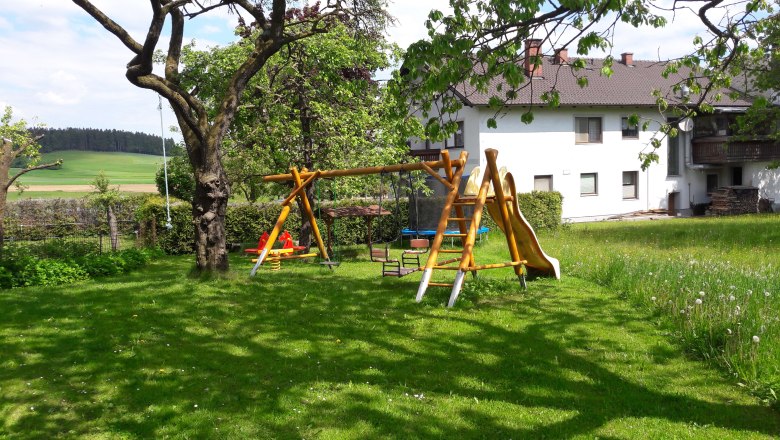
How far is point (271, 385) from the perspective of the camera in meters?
6.34

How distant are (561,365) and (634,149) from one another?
98.0 ft

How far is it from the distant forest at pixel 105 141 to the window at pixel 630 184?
207ft

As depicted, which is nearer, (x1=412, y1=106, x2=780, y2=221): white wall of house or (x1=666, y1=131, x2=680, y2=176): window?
(x1=412, y1=106, x2=780, y2=221): white wall of house

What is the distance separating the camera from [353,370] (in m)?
6.77

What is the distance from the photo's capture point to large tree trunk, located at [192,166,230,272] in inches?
465

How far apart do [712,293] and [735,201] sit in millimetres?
30095

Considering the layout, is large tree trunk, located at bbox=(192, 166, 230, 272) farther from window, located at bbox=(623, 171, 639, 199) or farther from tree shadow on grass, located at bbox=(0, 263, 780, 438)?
window, located at bbox=(623, 171, 639, 199)

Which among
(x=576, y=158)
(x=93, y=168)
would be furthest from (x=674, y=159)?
(x=93, y=168)

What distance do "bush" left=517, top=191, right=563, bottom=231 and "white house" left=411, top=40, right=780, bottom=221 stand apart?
4.59 m

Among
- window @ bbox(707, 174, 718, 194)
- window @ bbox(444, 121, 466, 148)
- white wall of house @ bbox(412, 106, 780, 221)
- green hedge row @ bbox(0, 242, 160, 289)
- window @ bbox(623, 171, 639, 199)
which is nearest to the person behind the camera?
green hedge row @ bbox(0, 242, 160, 289)

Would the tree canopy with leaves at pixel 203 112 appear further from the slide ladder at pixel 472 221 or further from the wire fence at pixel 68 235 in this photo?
the wire fence at pixel 68 235

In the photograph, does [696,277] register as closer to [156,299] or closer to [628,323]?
[628,323]

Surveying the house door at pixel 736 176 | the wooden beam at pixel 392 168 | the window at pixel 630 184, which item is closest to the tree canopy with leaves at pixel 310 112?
the wooden beam at pixel 392 168

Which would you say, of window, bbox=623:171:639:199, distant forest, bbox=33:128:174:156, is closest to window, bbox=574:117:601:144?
window, bbox=623:171:639:199
